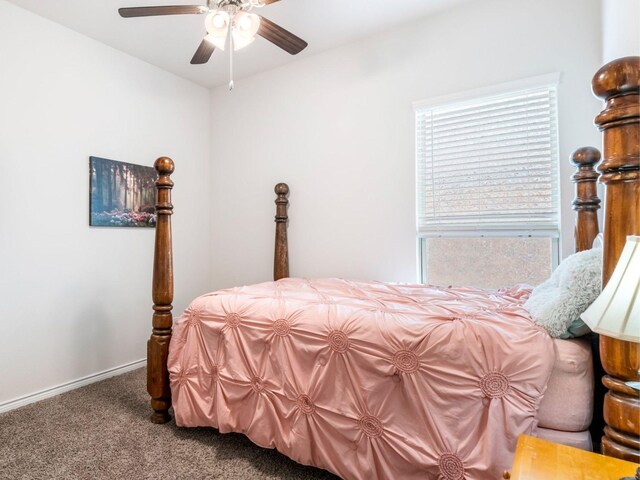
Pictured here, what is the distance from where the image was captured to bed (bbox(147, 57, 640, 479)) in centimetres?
92

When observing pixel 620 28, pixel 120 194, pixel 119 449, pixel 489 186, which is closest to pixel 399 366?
pixel 119 449

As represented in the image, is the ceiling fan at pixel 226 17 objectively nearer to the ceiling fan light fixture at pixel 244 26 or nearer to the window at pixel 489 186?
the ceiling fan light fixture at pixel 244 26

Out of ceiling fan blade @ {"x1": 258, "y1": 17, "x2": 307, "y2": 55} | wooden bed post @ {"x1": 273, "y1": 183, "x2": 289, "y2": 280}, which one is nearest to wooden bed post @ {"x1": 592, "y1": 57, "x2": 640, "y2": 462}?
ceiling fan blade @ {"x1": 258, "y1": 17, "x2": 307, "y2": 55}

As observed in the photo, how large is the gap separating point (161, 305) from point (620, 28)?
2.70 m

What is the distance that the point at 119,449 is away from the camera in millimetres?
1793

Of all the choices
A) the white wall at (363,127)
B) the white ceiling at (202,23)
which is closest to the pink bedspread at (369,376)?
the white wall at (363,127)

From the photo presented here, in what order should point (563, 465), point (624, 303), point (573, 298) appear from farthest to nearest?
point (573, 298), point (563, 465), point (624, 303)

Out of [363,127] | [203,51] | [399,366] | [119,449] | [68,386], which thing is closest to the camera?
[399,366]

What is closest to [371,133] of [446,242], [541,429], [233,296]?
[446,242]

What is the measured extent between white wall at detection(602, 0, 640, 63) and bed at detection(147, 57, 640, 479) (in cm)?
55

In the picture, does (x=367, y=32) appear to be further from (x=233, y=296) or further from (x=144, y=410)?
(x=144, y=410)

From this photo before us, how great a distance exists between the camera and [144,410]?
2219 millimetres

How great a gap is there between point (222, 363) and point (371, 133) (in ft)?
7.00

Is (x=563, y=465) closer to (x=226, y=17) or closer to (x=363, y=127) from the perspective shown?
(x=226, y=17)
